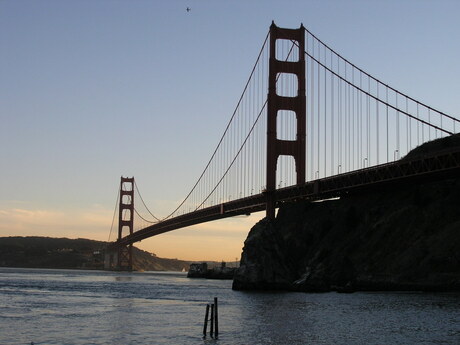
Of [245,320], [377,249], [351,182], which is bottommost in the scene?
[245,320]

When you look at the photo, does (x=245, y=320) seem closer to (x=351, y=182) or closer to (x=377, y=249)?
(x=377, y=249)

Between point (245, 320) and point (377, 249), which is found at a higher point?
point (377, 249)

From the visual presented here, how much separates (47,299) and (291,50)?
5759 cm

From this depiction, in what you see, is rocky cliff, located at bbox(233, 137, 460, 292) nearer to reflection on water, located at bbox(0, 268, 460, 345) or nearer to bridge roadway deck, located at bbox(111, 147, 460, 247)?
bridge roadway deck, located at bbox(111, 147, 460, 247)

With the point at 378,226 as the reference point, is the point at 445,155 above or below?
above

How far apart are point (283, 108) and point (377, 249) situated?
1131 inches

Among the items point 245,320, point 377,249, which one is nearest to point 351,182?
point 377,249

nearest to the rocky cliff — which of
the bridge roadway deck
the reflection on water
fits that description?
the bridge roadway deck

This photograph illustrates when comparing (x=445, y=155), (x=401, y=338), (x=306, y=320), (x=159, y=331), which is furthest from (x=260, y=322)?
(x=445, y=155)

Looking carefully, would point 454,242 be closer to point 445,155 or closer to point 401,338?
point 445,155

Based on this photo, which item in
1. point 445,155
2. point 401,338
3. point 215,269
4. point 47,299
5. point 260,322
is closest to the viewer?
point 401,338

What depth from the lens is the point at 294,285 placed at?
77.9 metres

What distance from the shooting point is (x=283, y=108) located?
342 feet

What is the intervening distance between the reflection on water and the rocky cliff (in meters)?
6.91
